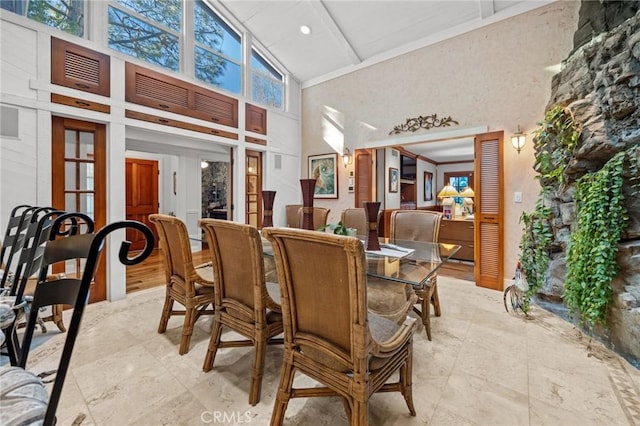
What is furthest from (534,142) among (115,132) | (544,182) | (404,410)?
(115,132)

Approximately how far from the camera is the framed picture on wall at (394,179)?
5.97m

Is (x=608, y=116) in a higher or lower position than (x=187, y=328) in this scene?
higher

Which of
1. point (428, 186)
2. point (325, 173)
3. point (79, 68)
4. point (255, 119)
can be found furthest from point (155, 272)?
point (428, 186)

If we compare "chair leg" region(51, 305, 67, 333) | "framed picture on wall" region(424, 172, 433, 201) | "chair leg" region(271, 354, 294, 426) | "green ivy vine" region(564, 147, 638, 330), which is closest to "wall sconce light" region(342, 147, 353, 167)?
"green ivy vine" region(564, 147, 638, 330)

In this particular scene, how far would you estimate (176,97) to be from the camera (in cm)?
386

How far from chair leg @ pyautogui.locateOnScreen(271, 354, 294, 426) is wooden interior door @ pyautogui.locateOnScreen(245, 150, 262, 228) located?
376 cm

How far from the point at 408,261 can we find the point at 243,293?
1.16 metres

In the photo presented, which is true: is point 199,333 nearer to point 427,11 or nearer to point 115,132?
point 115,132

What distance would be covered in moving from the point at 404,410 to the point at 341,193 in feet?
13.1

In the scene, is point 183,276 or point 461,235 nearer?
point 183,276

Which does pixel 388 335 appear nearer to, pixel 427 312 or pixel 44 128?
pixel 427 312

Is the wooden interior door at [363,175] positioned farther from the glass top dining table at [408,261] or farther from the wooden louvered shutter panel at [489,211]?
the glass top dining table at [408,261]

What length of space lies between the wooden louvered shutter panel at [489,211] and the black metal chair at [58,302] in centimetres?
397

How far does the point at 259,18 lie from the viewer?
450 cm
